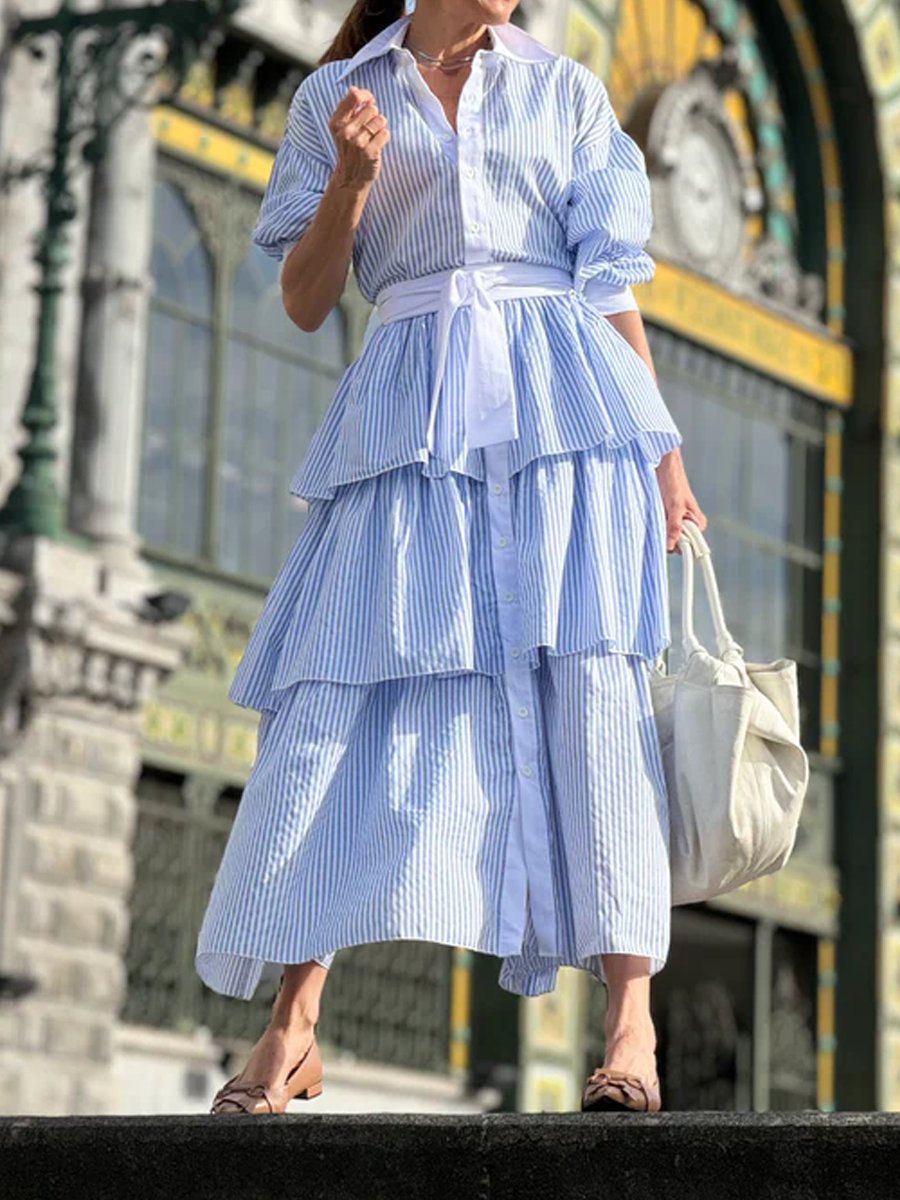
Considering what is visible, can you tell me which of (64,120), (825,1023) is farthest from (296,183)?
(825,1023)

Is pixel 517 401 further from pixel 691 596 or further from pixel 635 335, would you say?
pixel 691 596

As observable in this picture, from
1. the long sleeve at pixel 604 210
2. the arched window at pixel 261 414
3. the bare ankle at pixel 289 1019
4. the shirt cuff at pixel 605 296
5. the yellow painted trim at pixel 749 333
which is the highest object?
the yellow painted trim at pixel 749 333

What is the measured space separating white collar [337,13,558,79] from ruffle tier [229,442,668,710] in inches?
30.0

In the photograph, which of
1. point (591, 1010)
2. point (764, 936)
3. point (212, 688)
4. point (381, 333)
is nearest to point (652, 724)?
point (381, 333)

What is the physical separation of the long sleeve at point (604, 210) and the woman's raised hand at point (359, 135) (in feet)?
1.51

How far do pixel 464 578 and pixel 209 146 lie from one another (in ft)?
46.0

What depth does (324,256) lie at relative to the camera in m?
5.94

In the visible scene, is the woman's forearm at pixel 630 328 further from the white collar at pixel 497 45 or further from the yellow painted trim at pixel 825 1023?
the yellow painted trim at pixel 825 1023

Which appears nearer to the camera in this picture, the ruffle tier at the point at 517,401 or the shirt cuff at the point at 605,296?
the ruffle tier at the point at 517,401

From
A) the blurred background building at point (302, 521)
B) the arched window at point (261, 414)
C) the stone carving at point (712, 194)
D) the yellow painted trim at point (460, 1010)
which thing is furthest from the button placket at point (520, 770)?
the stone carving at point (712, 194)

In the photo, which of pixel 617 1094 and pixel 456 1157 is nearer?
pixel 456 1157

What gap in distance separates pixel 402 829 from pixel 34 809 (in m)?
11.1

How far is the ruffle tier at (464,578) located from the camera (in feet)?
18.9

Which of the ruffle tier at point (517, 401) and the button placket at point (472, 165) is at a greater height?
the button placket at point (472, 165)
